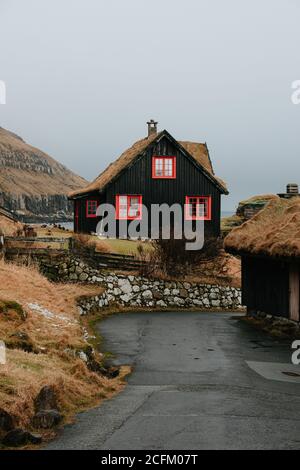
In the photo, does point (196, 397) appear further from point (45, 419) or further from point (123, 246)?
point (123, 246)

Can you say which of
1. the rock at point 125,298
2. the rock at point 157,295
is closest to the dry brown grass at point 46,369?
the rock at point 125,298

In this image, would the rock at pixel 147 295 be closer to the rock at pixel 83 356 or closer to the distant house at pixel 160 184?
the distant house at pixel 160 184

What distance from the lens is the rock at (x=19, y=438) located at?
8.88 meters

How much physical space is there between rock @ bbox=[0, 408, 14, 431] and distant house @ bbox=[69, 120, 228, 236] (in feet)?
109

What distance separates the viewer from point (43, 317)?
60.5ft

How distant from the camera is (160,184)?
142 feet

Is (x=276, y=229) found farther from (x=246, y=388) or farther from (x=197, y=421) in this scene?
(x=197, y=421)

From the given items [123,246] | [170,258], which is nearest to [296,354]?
[170,258]

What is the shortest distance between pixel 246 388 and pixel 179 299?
746 inches

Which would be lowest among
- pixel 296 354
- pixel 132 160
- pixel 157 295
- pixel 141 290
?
pixel 296 354

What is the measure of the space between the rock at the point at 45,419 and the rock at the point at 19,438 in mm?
672

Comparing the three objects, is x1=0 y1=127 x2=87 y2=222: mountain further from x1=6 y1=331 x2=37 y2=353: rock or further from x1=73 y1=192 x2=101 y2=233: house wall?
x1=6 y1=331 x2=37 y2=353: rock

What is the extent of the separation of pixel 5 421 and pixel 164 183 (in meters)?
34.6

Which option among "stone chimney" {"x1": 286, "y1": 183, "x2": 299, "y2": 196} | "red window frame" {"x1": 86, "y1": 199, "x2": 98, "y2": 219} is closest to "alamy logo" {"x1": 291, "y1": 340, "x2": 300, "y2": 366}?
"stone chimney" {"x1": 286, "y1": 183, "x2": 299, "y2": 196}
